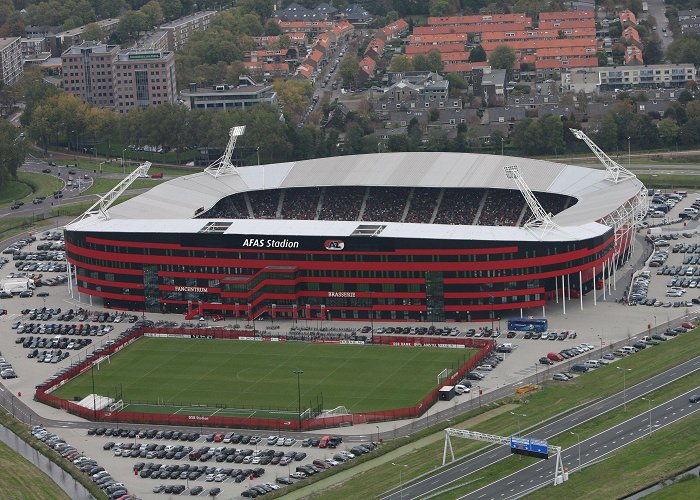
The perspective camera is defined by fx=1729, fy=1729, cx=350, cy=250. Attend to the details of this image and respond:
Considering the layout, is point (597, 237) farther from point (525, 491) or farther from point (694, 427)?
point (525, 491)

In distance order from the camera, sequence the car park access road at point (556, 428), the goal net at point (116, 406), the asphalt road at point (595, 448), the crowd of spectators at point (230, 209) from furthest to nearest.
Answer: the crowd of spectators at point (230, 209) < the goal net at point (116, 406) < the car park access road at point (556, 428) < the asphalt road at point (595, 448)

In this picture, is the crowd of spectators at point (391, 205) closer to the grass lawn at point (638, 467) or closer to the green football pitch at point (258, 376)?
the green football pitch at point (258, 376)

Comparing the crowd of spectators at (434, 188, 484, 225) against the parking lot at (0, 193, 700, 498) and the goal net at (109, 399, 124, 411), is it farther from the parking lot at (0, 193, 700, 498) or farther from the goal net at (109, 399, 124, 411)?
the goal net at (109, 399, 124, 411)

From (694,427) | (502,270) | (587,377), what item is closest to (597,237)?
(502,270)

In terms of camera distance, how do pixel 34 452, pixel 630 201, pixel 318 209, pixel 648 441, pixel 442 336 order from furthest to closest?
1. pixel 318 209
2. pixel 630 201
3. pixel 442 336
4. pixel 34 452
5. pixel 648 441

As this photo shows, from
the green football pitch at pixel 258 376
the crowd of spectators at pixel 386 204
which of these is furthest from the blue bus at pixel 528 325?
the crowd of spectators at pixel 386 204

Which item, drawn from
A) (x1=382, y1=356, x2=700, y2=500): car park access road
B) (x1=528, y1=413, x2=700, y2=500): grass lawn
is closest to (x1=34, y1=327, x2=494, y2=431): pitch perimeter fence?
(x1=382, y1=356, x2=700, y2=500): car park access road
